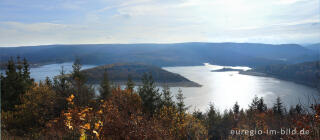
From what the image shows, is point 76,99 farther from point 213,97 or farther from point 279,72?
point 279,72

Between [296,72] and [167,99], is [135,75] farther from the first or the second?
[167,99]

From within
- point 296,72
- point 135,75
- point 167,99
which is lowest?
point 135,75

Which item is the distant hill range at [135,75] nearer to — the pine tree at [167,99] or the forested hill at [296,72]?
the forested hill at [296,72]

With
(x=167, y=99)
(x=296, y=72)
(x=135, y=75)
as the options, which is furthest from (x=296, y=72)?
(x=167, y=99)

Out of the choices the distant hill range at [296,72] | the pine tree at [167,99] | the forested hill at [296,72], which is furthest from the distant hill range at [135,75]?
the pine tree at [167,99]

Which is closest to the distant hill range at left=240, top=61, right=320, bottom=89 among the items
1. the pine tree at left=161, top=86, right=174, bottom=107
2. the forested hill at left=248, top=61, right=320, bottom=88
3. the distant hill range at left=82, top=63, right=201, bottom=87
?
the forested hill at left=248, top=61, right=320, bottom=88

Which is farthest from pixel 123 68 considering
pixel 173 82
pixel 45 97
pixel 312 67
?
pixel 45 97

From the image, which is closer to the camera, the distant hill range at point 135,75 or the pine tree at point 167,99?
the pine tree at point 167,99

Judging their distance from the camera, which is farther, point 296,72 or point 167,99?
point 296,72

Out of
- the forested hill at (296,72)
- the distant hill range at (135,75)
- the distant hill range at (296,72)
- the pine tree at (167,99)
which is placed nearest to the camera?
the pine tree at (167,99)
